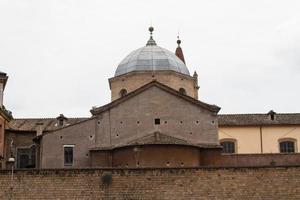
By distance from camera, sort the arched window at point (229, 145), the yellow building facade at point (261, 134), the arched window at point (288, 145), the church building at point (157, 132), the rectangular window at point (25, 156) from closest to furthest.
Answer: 1. the church building at point (157, 132)
2. the yellow building facade at point (261, 134)
3. the arched window at point (288, 145)
4. the arched window at point (229, 145)
5. the rectangular window at point (25, 156)

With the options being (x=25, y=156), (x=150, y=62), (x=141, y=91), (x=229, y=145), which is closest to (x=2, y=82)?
(x=25, y=156)

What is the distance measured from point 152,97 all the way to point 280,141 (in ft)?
49.3

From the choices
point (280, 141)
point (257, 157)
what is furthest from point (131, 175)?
point (280, 141)

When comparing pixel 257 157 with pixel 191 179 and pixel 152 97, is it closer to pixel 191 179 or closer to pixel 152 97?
pixel 152 97

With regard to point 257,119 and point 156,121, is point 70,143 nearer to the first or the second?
point 156,121

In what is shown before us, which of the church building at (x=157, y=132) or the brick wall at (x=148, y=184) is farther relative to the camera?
the church building at (x=157, y=132)

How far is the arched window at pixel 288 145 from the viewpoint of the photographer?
51516 mm

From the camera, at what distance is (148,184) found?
31.0 m

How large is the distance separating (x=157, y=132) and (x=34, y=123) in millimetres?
18474

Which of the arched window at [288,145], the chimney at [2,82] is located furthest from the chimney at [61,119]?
the arched window at [288,145]

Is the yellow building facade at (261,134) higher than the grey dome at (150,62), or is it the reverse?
the grey dome at (150,62)

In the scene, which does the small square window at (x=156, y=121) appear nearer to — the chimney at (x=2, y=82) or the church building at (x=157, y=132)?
the church building at (x=157, y=132)

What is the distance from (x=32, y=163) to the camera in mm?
51969

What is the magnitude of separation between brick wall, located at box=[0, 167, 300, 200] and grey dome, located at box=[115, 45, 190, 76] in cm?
1973
